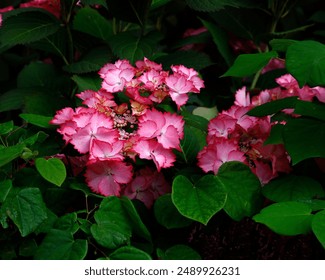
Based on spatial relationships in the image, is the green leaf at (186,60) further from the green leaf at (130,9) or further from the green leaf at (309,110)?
the green leaf at (309,110)

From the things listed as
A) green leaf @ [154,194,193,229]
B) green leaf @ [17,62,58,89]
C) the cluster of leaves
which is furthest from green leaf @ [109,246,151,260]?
green leaf @ [17,62,58,89]

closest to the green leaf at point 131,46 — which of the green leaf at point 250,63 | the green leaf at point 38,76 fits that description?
the green leaf at point 38,76

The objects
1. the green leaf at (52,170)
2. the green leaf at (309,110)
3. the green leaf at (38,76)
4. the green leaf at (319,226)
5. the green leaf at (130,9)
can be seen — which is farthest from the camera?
the green leaf at (38,76)

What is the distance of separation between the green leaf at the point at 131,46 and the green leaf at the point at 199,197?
45 centimetres

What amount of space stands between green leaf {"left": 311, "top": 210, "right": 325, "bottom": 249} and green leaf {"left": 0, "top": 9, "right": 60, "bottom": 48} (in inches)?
31.6

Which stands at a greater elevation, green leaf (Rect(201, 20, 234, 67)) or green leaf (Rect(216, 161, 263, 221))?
green leaf (Rect(216, 161, 263, 221))

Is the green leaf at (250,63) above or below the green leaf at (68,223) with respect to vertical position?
above

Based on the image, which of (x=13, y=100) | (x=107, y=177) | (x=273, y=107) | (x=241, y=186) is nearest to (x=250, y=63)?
(x=273, y=107)

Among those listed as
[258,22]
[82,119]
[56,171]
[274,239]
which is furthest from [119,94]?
[258,22]

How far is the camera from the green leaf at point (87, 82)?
134cm

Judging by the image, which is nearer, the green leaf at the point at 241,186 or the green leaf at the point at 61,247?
the green leaf at the point at 61,247

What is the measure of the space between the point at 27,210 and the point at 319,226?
1.51 ft

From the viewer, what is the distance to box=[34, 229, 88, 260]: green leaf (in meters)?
0.95

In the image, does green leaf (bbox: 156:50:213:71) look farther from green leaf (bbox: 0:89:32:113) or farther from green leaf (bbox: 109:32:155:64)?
green leaf (bbox: 0:89:32:113)
